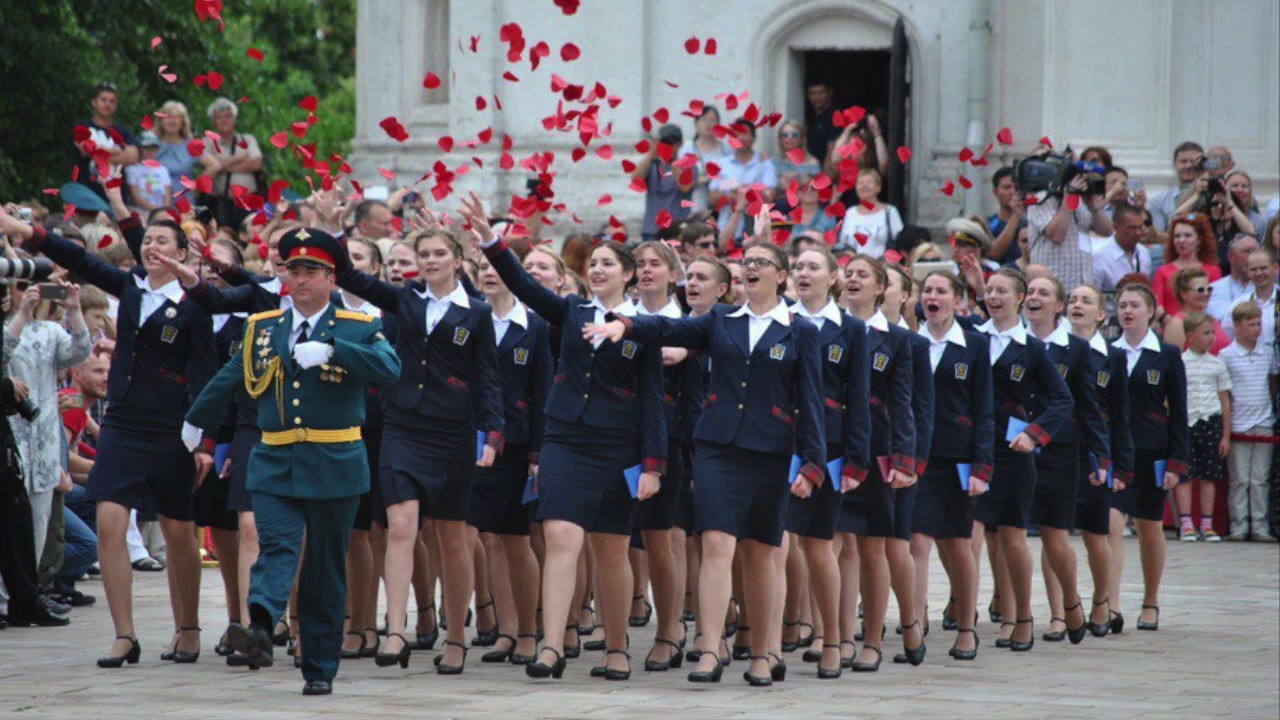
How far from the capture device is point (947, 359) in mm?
13047

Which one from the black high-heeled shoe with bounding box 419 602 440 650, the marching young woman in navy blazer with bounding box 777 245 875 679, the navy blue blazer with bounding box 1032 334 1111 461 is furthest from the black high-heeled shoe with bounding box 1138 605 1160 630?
the black high-heeled shoe with bounding box 419 602 440 650

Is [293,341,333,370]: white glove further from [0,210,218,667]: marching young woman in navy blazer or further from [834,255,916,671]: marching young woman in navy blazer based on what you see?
[834,255,916,671]: marching young woman in navy blazer

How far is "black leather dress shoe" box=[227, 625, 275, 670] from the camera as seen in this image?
9.89 meters

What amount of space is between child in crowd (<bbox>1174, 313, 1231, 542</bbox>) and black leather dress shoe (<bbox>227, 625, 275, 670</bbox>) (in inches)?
428

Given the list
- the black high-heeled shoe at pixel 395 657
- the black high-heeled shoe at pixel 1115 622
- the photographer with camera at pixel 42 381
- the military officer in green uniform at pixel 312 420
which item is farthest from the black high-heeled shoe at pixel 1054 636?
the photographer with camera at pixel 42 381

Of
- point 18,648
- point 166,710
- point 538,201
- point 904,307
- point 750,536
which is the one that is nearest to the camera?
point 166,710

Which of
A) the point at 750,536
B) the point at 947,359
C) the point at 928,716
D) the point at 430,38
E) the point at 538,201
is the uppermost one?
the point at 430,38

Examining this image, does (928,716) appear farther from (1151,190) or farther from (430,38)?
(430,38)

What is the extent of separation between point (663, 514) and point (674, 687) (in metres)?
1.01

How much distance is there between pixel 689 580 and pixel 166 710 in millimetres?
4304

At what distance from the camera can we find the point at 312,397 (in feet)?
34.8

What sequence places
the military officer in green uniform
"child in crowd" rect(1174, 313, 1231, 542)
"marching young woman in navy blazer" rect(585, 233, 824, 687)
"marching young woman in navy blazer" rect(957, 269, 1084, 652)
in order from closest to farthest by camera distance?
the military officer in green uniform < "marching young woman in navy blazer" rect(585, 233, 824, 687) < "marching young woman in navy blazer" rect(957, 269, 1084, 652) < "child in crowd" rect(1174, 313, 1231, 542)

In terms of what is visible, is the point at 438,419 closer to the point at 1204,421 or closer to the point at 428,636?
the point at 428,636

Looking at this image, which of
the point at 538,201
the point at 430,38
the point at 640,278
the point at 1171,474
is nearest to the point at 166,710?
the point at 640,278
